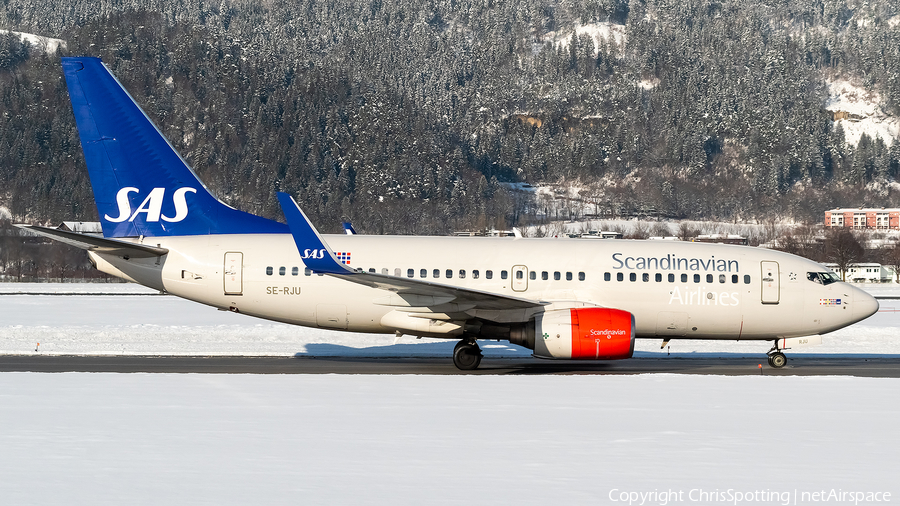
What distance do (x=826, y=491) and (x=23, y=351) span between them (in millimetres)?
21458

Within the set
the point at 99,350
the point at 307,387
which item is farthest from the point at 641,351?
the point at 99,350

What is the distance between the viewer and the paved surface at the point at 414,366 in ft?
70.9

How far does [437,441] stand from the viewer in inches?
508

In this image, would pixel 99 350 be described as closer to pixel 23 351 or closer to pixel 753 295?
pixel 23 351

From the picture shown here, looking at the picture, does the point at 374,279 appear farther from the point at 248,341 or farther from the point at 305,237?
the point at 248,341

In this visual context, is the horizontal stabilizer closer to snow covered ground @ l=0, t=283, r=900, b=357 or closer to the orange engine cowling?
snow covered ground @ l=0, t=283, r=900, b=357

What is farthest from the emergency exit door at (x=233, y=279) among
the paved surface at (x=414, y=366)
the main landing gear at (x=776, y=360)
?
the main landing gear at (x=776, y=360)

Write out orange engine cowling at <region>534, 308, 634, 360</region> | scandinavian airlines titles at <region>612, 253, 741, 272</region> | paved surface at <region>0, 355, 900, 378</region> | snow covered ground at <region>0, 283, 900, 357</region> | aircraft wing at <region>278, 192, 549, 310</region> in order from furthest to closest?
snow covered ground at <region>0, 283, 900, 357</region>
scandinavian airlines titles at <region>612, 253, 741, 272</region>
paved surface at <region>0, 355, 900, 378</region>
orange engine cowling at <region>534, 308, 634, 360</region>
aircraft wing at <region>278, 192, 549, 310</region>

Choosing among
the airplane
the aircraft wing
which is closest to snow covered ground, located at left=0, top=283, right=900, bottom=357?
the airplane

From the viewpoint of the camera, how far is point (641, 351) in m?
27.8

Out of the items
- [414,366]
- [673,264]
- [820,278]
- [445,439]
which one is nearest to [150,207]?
[414,366]

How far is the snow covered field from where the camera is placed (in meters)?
10.2

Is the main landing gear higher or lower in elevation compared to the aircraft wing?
lower

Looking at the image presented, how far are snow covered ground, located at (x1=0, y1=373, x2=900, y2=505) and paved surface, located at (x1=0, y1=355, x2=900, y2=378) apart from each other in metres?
2.43
